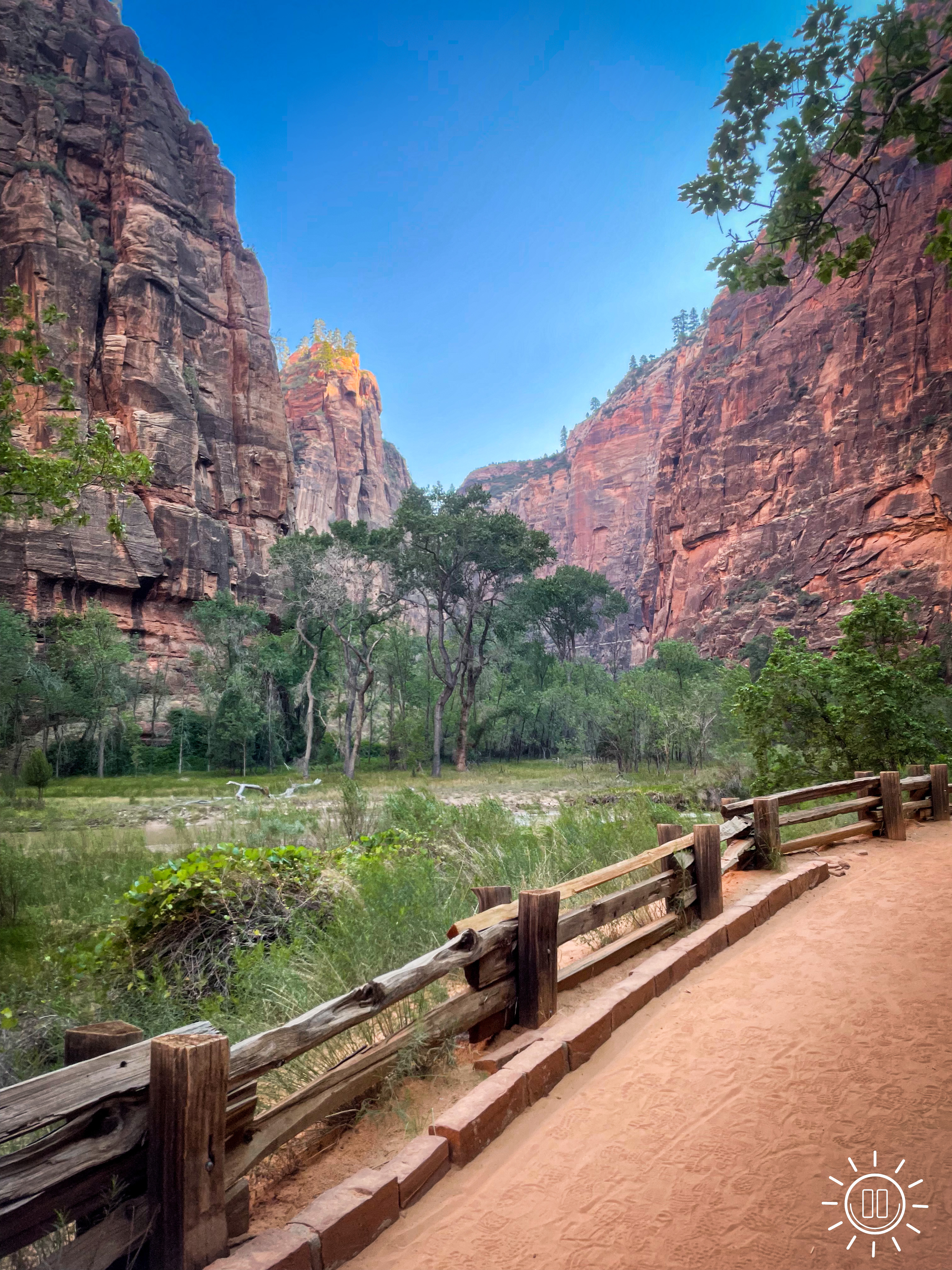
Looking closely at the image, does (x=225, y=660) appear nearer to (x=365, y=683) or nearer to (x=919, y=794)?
(x=365, y=683)

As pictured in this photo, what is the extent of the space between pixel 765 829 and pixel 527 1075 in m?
4.95

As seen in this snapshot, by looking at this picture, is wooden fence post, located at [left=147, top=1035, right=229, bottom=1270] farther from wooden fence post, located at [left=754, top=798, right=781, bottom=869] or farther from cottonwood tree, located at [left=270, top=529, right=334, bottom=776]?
cottonwood tree, located at [left=270, top=529, right=334, bottom=776]

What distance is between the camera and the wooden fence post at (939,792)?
33.9 feet

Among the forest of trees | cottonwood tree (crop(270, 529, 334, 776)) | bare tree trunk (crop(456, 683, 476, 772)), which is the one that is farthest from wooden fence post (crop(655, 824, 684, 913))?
bare tree trunk (crop(456, 683, 476, 772))

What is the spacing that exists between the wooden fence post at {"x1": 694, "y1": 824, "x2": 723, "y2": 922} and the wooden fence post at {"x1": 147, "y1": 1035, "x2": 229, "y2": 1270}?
427 centimetres

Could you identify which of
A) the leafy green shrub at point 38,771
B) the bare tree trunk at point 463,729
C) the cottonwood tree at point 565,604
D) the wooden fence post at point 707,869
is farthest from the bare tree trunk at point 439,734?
the wooden fence post at point 707,869

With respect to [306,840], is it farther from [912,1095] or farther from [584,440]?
[584,440]

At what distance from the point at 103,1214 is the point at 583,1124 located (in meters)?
1.89

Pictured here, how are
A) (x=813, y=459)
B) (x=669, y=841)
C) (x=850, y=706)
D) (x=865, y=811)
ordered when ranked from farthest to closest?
(x=813, y=459), (x=850, y=706), (x=865, y=811), (x=669, y=841)

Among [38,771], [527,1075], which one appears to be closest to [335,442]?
[38,771]

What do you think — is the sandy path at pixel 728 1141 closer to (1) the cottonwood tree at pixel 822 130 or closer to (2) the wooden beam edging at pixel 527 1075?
(2) the wooden beam edging at pixel 527 1075

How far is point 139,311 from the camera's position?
4228 cm

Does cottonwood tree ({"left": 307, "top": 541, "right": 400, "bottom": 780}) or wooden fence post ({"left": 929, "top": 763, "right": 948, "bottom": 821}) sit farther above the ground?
cottonwood tree ({"left": 307, "top": 541, "right": 400, "bottom": 780})

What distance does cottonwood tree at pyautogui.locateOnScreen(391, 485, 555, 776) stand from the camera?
3173cm
